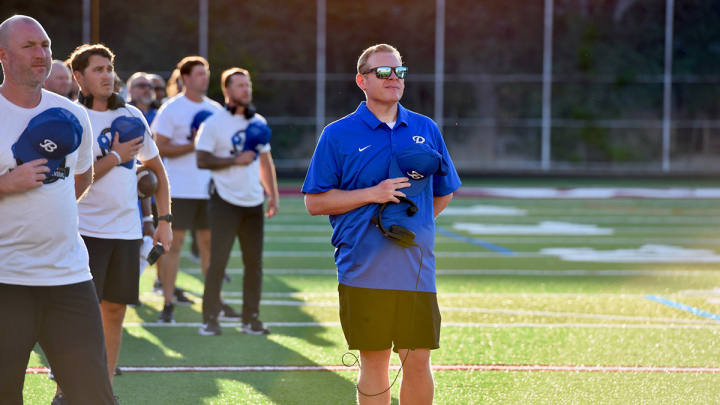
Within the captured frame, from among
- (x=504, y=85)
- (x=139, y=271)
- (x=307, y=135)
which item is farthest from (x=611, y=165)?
(x=139, y=271)

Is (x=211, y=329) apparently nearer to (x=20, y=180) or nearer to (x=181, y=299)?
(x=181, y=299)

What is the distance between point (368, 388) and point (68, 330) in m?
1.36

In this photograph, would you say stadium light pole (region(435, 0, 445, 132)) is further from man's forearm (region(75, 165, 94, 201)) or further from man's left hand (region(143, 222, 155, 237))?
man's forearm (region(75, 165, 94, 201))

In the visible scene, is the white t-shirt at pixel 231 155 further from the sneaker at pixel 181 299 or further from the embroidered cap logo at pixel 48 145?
the embroidered cap logo at pixel 48 145

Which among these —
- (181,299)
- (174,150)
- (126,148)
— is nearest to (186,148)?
(174,150)

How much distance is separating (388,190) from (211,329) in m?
3.63

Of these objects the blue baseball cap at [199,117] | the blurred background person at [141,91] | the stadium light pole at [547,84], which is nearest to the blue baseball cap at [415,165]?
the blue baseball cap at [199,117]

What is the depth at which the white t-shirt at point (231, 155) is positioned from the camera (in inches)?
273

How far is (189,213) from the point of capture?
7953 mm

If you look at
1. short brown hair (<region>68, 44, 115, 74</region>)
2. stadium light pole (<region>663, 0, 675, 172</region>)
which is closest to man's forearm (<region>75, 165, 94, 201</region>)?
short brown hair (<region>68, 44, 115, 74</region>)

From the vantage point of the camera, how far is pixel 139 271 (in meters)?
4.85

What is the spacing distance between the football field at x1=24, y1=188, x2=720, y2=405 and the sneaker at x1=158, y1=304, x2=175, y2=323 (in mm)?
82

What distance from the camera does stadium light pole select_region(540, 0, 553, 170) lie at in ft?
95.7

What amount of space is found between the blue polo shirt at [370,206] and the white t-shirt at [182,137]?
13.7ft
